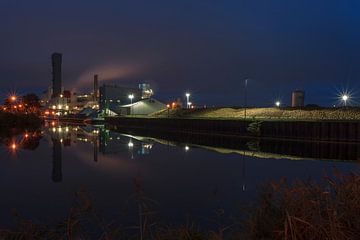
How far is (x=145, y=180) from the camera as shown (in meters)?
13.0

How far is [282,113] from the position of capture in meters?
44.0

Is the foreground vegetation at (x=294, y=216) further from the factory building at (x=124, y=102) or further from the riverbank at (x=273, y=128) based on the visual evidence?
the factory building at (x=124, y=102)

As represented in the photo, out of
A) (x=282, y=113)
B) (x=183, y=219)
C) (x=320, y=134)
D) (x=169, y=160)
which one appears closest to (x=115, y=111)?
(x=282, y=113)

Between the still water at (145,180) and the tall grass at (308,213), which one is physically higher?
the tall grass at (308,213)

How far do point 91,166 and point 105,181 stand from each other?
4.26 m

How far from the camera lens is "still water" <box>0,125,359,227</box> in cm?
864

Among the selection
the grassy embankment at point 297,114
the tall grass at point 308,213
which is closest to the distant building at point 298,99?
the grassy embankment at point 297,114

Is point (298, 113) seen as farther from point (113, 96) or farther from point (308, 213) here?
point (113, 96)

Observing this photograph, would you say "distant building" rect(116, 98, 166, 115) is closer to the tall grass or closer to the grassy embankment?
the grassy embankment

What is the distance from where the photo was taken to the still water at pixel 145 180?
8.64 m

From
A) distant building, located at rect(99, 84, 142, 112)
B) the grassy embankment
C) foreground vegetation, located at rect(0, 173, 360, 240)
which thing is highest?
distant building, located at rect(99, 84, 142, 112)

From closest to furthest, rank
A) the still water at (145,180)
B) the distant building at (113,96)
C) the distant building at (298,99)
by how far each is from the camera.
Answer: the still water at (145,180) → the distant building at (298,99) → the distant building at (113,96)

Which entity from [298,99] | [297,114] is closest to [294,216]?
[297,114]

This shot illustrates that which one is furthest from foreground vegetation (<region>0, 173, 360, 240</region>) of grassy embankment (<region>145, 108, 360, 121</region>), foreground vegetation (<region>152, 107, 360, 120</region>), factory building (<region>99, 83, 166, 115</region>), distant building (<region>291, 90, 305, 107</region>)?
factory building (<region>99, 83, 166, 115</region>)
